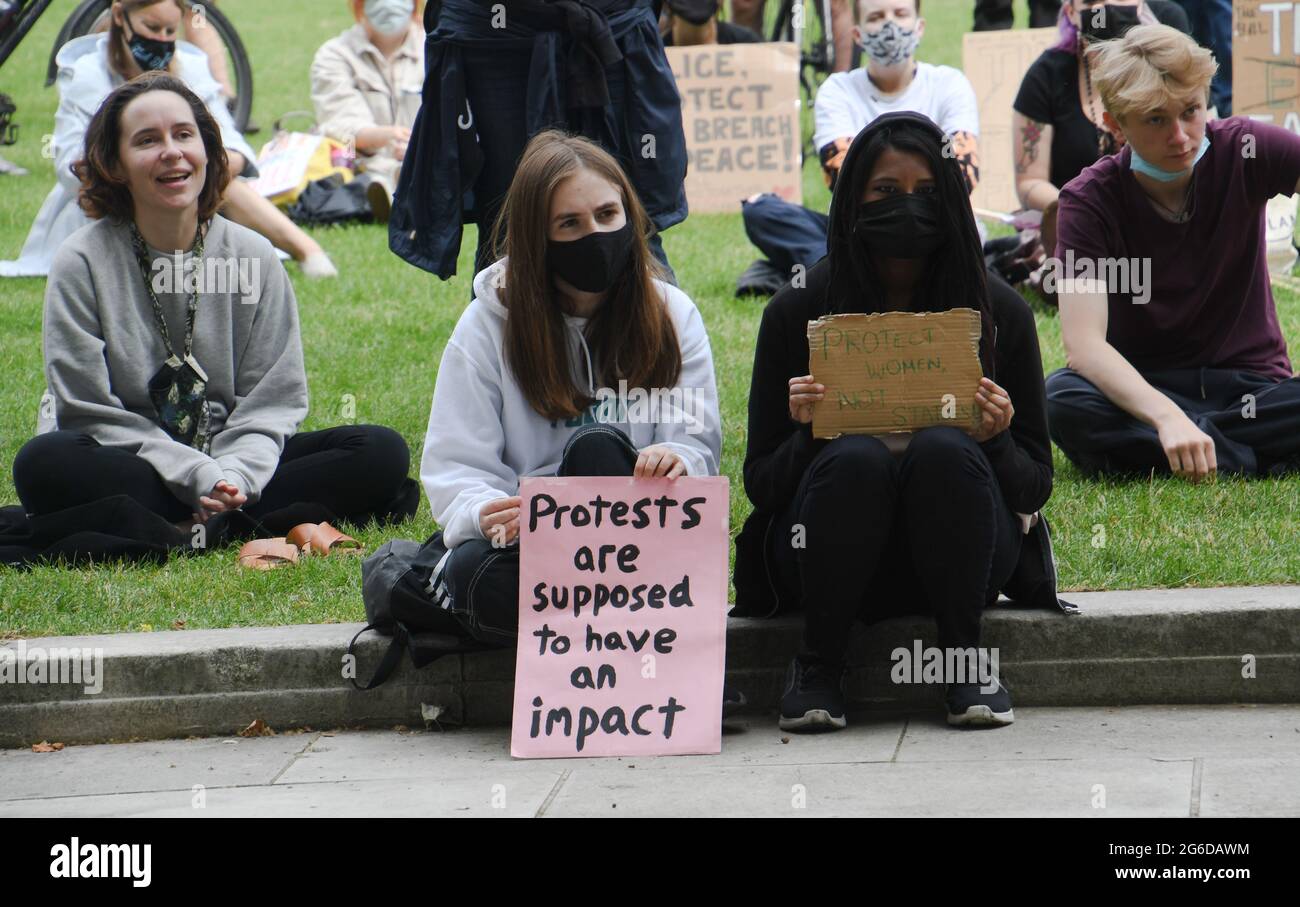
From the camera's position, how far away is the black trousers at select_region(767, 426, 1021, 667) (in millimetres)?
3936

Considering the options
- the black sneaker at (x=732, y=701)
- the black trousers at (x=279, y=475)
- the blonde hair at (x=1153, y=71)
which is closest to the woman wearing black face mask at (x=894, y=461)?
the black sneaker at (x=732, y=701)

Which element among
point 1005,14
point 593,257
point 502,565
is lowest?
point 502,565

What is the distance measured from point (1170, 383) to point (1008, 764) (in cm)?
218

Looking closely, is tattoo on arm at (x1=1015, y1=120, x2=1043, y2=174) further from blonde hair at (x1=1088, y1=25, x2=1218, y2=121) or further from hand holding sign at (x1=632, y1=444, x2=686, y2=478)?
hand holding sign at (x1=632, y1=444, x2=686, y2=478)

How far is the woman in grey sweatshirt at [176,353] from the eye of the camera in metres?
5.31

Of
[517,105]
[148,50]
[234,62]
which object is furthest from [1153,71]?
[234,62]

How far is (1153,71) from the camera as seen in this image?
16.8 feet

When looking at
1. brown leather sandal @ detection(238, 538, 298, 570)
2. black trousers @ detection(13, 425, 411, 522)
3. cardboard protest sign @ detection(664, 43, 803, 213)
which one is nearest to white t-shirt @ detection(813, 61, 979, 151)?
cardboard protest sign @ detection(664, 43, 803, 213)

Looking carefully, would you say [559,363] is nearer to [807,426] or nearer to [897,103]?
[807,426]

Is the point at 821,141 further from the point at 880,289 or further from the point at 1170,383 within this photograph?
the point at 880,289

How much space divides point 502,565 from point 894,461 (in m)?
0.88

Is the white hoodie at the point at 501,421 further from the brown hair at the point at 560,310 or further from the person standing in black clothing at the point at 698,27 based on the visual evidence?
the person standing in black clothing at the point at 698,27

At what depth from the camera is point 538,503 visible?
13.4ft

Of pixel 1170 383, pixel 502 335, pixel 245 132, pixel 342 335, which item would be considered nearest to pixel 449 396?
pixel 502 335
